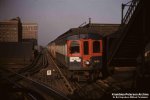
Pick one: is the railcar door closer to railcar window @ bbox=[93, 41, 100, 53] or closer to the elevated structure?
railcar window @ bbox=[93, 41, 100, 53]

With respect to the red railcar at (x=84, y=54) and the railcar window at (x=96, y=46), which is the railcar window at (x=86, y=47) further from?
the railcar window at (x=96, y=46)

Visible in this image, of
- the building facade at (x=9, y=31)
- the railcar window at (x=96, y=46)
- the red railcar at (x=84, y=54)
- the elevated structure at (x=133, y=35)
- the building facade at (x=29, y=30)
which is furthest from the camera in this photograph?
the building facade at (x=29, y=30)

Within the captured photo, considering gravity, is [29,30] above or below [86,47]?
above

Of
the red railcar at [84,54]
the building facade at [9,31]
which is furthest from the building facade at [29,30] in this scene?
the red railcar at [84,54]

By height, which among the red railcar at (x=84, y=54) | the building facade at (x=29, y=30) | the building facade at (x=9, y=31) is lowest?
the red railcar at (x=84, y=54)

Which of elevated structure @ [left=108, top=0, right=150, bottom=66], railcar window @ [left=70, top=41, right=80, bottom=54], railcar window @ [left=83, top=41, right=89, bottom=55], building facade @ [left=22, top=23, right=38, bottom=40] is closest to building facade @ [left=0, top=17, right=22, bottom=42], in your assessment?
building facade @ [left=22, top=23, right=38, bottom=40]

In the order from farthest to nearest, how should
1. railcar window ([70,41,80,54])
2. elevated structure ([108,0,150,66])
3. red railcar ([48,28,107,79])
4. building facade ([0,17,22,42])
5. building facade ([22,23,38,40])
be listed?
building facade ([22,23,38,40]) < building facade ([0,17,22,42]) < railcar window ([70,41,80,54]) < red railcar ([48,28,107,79]) < elevated structure ([108,0,150,66])

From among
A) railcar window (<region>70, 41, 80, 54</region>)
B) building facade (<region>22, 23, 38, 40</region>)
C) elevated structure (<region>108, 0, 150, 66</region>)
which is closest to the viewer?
elevated structure (<region>108, 0, 150, 66</region>)

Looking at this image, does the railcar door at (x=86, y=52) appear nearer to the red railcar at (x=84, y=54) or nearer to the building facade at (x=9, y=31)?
the red railcar at (x=84, y=54)

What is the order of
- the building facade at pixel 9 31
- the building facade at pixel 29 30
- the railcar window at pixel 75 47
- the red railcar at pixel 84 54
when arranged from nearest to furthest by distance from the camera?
the red railcar at pixel 84 54, the railcar window at pixel 75 47, the building facade at pixel 9 31, the building facade at pixel 29 30

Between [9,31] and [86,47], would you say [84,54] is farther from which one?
[9,31]

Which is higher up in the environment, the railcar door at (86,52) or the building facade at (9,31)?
the building facade at (9,31)

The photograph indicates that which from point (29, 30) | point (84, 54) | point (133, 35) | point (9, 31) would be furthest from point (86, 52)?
point (29, 30)

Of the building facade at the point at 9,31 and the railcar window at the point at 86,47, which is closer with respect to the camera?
the railcar window at the point at 86,47
